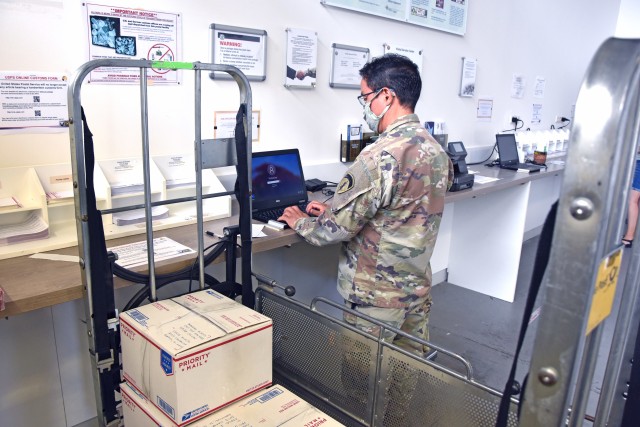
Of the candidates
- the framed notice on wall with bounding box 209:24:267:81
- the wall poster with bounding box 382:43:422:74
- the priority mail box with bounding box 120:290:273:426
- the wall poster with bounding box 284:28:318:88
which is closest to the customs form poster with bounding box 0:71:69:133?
the framed notice on wall with bounding box 209:24:267:81

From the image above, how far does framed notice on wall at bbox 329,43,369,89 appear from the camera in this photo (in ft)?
8.42

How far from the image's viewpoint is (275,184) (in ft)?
7.09

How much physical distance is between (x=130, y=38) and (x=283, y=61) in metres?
0.74

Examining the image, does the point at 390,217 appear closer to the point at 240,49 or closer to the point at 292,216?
the point at 292,216

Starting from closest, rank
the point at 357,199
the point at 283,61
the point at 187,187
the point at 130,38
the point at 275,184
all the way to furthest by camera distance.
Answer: the point at 357,199 < the point at 130,38 < the point at 187,187 < the point at 275,184 < the point at 283,61

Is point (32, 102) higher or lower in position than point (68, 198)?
higher

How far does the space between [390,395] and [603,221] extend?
118cm

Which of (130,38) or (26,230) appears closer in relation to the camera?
(26,230)

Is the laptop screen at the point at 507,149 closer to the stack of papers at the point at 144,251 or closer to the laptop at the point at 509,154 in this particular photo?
the laptop at the point at 509,154

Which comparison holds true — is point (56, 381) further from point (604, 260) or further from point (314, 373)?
point (604, 260)

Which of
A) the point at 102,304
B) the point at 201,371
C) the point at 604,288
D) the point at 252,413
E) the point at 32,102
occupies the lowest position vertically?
the point at 252,413

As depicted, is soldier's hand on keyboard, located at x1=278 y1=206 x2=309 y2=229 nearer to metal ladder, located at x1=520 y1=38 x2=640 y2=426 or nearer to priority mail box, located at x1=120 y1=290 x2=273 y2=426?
priority mail box, located at x1=120 y1=290 x2=273 y2=426

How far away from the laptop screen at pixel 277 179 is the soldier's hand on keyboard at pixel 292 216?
0.58ft

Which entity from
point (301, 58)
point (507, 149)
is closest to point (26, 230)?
point (301, 58)
